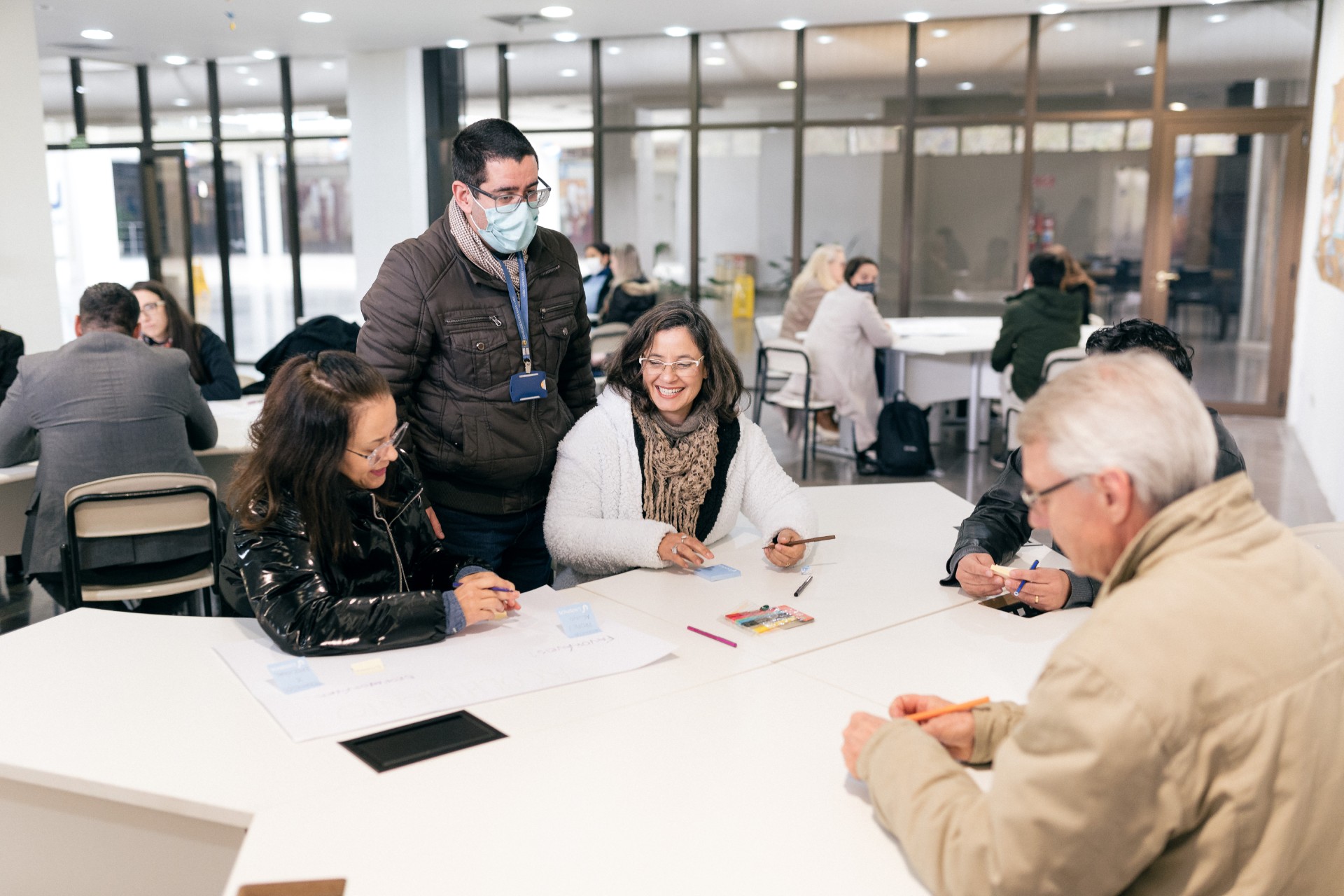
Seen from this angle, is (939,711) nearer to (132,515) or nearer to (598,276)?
(132,515)

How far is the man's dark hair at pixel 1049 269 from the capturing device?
6684 mm

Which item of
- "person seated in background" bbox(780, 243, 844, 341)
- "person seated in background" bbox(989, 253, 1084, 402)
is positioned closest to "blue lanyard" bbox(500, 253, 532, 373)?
"person seated in background" bbox(989, 253, 1084, 402)

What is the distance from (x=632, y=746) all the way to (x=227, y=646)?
0.86 metres

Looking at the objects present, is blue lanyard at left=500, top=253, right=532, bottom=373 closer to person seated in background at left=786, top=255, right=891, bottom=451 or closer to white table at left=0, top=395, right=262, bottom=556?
white table at left=0, top=395, right=262, bottom=556

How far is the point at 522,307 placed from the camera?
2.73 metres

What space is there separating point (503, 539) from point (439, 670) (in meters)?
0.89

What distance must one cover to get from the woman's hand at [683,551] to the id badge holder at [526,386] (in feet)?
1.69

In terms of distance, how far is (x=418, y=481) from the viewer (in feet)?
7.72

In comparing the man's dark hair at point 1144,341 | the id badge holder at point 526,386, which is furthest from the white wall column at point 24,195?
the man's dark hair at point 1144,341

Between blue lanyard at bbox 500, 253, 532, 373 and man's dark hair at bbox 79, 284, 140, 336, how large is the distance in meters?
1.95

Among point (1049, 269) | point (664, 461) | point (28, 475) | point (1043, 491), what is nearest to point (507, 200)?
point (664, 461)

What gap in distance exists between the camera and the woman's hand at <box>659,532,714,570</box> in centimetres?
244

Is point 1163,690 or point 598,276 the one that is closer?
point 1163,690

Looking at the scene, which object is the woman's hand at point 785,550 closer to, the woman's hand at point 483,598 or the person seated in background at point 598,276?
the woman's hand at point 483,598
